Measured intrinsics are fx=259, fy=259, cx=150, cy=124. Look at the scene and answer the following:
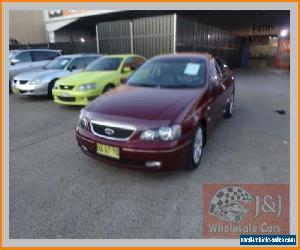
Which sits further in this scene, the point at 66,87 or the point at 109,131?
the point at 66,87

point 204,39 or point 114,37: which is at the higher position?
point 114,37

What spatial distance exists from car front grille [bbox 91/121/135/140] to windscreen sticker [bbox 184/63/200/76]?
5.65 feet

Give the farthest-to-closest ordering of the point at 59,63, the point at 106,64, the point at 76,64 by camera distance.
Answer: the point at 59,63 → the point at 76,64 → the point at 106,64

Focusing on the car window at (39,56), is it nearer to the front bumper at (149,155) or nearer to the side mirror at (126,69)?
the side mirror at (126,69)

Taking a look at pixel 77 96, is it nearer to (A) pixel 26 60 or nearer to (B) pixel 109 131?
(B) pixel 109 131

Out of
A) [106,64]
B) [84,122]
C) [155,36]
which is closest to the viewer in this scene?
[84,122]

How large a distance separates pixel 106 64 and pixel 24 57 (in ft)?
15.4

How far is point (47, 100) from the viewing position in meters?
8.41

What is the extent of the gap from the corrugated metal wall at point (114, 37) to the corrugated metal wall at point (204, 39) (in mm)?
3578

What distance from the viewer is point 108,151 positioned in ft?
10.4

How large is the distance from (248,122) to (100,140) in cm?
395

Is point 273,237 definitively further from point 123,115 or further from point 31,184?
point 31,184

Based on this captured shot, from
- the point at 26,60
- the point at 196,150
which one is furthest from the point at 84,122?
the point at 26,60

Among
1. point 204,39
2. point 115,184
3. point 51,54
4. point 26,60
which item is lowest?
point 115,184
